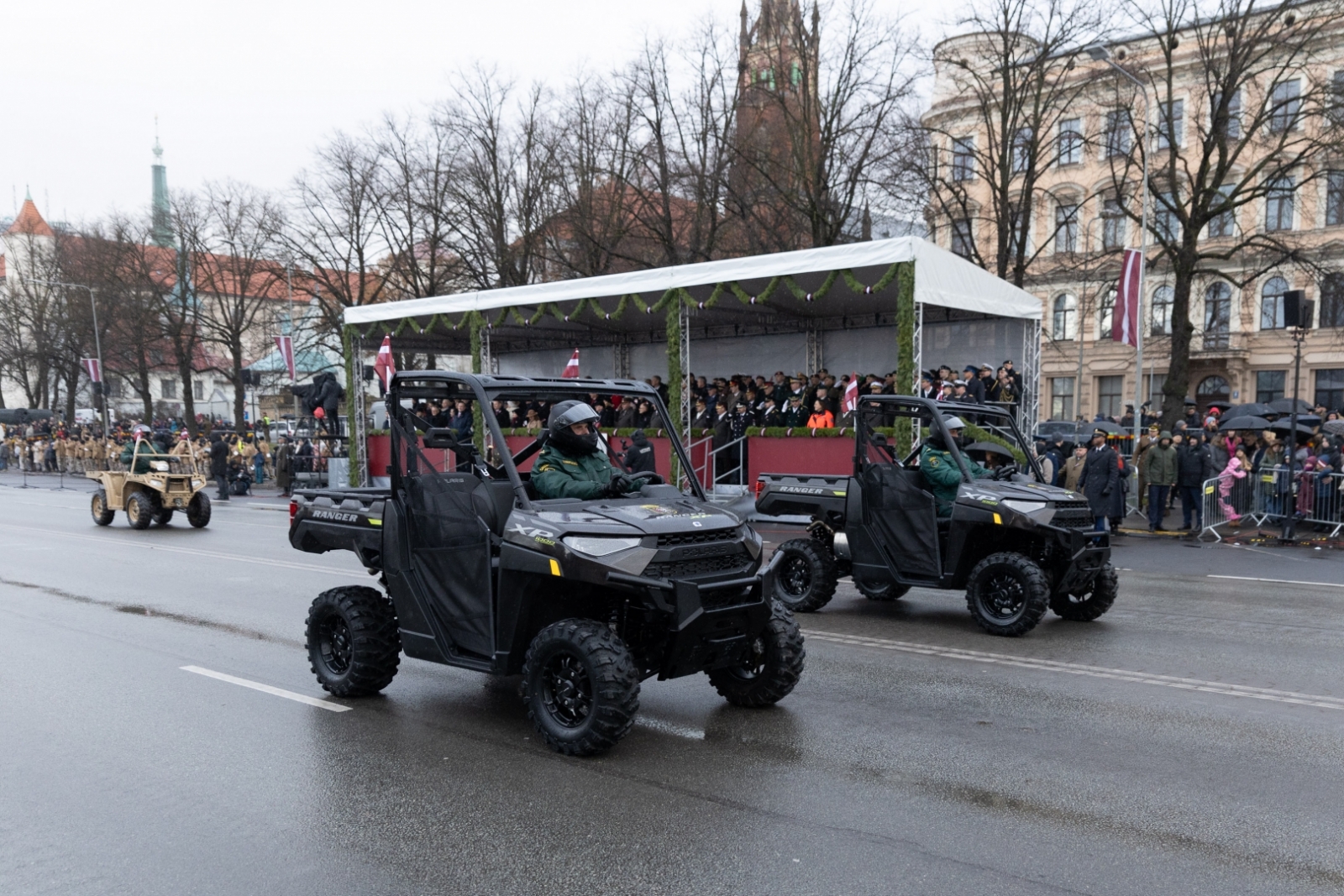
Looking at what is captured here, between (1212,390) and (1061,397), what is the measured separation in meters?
7.21

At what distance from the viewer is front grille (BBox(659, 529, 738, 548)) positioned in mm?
5578

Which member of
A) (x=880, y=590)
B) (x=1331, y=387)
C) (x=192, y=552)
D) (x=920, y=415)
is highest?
(x=1331, y=387)

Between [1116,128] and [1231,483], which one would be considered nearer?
[1231,483]

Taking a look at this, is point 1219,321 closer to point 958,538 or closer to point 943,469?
point 943,469

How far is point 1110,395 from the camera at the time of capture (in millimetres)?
55406

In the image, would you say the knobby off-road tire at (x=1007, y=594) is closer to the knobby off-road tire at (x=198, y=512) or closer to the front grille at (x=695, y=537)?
the front grille at (x=695, y=537)

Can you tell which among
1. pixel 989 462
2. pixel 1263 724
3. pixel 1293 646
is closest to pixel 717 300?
pixel 989 462

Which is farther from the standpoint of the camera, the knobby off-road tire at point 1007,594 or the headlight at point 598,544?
the knobby off-road tire at point 1007,594

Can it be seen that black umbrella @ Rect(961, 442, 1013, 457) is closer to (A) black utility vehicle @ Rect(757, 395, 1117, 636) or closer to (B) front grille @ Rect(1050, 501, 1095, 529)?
(A) black utility vehicle @ Rect(757, 395, 1117, 636)

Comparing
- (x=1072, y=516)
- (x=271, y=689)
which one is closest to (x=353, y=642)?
(x=271, y=689)

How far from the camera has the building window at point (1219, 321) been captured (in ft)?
161

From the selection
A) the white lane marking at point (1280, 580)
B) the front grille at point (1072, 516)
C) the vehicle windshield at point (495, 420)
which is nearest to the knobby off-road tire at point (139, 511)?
the vehicle windshield at point (495, 420)

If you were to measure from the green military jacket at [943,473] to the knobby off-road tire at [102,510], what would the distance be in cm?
1681

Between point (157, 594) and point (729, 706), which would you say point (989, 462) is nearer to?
point (729, 706)
